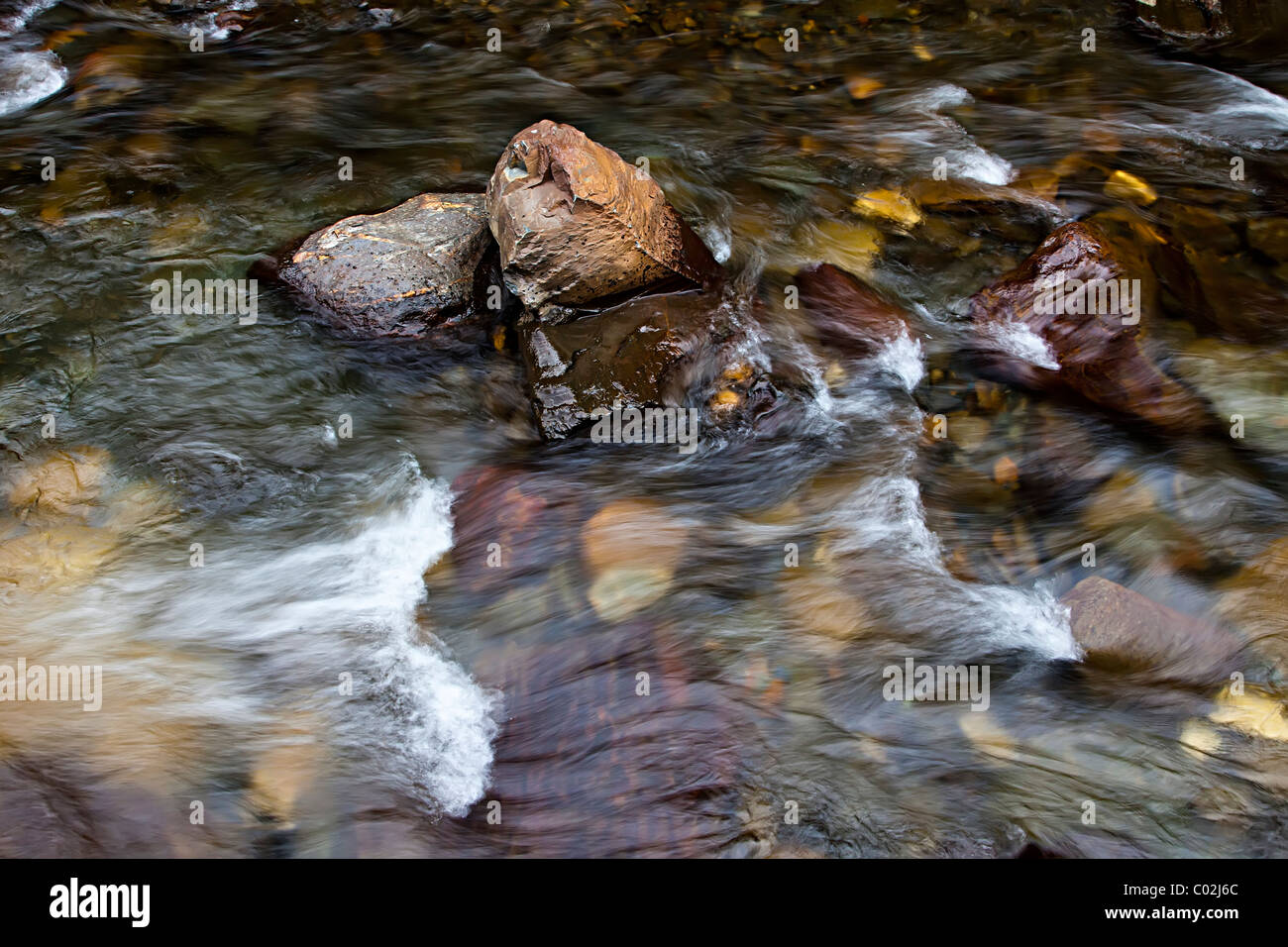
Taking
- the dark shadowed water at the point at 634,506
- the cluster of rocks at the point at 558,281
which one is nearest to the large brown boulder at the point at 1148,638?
the dark shadowed water at the point at 634,506

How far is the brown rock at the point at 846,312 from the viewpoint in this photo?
19.9ft

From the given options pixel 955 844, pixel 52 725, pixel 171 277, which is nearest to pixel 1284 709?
pixel 955 844

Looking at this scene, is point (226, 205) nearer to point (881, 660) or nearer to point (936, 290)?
point (936, 290)

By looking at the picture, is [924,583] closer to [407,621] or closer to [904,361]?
[904,361]

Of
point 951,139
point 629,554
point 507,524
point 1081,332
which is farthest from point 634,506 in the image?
point 951,139

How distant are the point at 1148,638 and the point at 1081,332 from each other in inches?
89.4

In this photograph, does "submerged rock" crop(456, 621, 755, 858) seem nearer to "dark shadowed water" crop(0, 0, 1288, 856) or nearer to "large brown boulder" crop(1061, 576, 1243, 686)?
"dark shadowed water" crop(0, 0, 1288, 856)

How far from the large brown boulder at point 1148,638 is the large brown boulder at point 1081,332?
151 centimetres

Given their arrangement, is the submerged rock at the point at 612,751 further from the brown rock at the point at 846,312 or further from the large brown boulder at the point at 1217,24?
the large brown boulder at the point at 1217,24

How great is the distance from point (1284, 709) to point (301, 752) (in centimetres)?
424

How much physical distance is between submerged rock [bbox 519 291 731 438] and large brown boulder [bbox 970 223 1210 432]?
1887 mm

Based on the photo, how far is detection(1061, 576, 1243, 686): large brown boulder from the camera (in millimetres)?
4219

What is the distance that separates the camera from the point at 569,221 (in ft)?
17.6

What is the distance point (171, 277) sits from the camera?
6402 millimetres
